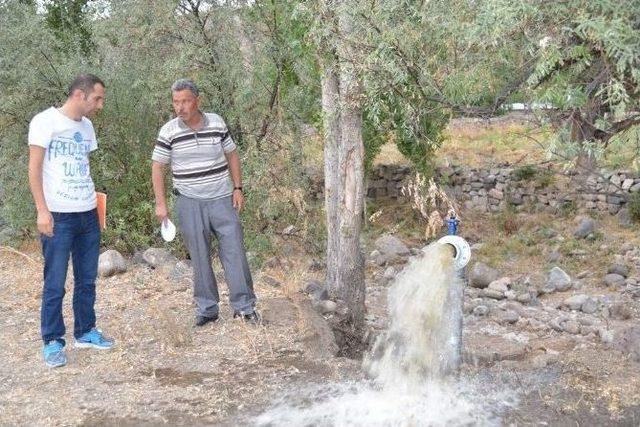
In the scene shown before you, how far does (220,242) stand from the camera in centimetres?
538

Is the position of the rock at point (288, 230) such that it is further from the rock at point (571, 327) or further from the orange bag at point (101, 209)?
the orange bag at point (101, 209)

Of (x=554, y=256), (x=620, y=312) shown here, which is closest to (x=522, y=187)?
(x=554, y=256)

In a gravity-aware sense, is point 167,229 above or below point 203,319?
above

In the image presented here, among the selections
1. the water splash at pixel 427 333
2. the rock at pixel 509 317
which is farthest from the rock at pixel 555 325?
the water splash at pixel 427 333

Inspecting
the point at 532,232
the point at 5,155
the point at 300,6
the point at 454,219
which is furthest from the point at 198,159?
the point at 532,232

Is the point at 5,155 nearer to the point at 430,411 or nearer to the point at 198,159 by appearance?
the point at 198,159

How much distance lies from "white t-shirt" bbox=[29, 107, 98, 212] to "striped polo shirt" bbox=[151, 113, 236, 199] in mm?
675

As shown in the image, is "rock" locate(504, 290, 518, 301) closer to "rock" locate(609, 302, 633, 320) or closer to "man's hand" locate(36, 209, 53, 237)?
"rock" locate(609, 302, 633, 320)

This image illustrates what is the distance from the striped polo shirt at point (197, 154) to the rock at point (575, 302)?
5.52 metres

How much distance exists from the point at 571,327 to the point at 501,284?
2397 mm

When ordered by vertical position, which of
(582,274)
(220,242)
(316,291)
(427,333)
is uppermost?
(220,242)

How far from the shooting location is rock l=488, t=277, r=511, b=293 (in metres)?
9.91

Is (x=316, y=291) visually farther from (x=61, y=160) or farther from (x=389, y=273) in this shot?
(x=389, y=273)

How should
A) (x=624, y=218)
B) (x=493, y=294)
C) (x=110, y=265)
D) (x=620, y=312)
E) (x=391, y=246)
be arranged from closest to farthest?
(x=110, y=265), (x=620, y=312), (x=493, y=294), (x=391, y=246), (x=624, y=218)
